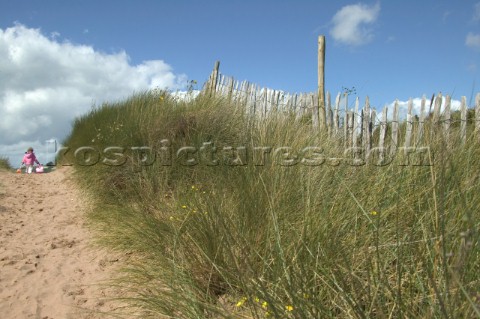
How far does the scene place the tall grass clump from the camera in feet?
4.97

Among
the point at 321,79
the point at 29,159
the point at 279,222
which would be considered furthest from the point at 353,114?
the point at 29,159

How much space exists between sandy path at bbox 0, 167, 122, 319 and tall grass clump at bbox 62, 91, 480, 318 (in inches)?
10.7

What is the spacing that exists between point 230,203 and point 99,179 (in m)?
3.06

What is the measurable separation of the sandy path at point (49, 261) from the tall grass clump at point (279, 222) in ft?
0.89

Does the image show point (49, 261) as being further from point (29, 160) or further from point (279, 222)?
point (29, 160)

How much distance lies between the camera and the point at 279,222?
237cm

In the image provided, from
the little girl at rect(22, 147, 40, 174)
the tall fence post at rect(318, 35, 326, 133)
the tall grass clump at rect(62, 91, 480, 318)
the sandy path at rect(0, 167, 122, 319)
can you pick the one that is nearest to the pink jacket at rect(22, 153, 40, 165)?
the little girl at rect(22, 147, 40, 174)

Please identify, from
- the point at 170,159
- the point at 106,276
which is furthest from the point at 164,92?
the point at 106,276

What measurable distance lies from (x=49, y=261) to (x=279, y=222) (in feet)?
8.56

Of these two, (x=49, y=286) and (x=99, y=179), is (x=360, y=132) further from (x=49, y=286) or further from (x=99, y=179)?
(x=49, y=286)

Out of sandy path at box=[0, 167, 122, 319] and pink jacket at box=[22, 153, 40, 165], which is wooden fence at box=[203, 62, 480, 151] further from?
pink jacket at box=[22, 153, 40, 165]

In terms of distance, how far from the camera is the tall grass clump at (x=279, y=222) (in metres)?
1.51

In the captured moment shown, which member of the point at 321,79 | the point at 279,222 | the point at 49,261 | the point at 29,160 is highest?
the point at 321,79

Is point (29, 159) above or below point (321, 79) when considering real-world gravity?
below
